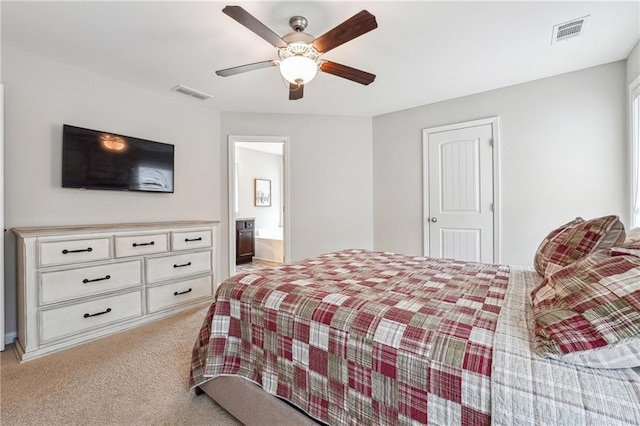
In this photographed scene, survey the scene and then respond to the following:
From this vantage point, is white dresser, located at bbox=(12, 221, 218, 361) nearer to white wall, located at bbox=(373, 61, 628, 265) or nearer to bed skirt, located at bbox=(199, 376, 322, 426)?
bed skirt, located at bbox=(199, 376, 322, 426)

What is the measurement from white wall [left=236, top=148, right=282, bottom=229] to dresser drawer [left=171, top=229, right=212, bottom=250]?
3179mm

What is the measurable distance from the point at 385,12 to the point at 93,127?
9.28 ft

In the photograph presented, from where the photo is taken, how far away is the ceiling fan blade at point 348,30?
1563 millimetres

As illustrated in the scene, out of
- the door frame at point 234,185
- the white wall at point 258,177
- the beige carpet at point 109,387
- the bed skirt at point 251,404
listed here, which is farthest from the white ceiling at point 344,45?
the white wall at point 258,177

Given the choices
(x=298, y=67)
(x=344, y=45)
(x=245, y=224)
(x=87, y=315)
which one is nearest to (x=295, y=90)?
(x=298, y=67)

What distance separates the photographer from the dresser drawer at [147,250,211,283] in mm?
2716

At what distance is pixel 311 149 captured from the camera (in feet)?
13.3

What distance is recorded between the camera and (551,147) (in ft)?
9.75

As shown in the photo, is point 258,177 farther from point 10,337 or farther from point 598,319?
point 598,319

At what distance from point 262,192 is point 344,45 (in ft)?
16.0

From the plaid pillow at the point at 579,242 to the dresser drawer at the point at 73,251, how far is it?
123 inches

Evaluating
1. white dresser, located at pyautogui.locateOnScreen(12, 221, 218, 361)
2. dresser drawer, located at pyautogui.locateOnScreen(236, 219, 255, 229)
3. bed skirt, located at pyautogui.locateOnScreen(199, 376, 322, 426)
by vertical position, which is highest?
dresser drawer, located at pyautogui.locateOnScreen(236, 219, 255, 229)

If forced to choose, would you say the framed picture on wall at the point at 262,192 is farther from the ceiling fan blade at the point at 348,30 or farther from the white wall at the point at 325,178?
the ceiling fan blade at the point at 348,30

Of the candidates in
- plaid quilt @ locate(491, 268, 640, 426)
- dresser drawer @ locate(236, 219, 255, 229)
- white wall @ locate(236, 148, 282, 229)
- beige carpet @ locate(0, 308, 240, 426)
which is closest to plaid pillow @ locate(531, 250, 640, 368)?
plaid quilt @ locate(491, 268, 640, 426)
